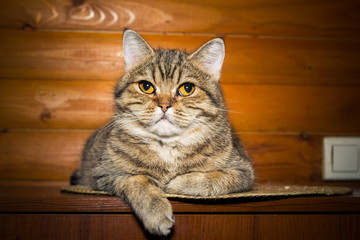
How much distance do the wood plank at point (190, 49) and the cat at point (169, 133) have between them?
36cm

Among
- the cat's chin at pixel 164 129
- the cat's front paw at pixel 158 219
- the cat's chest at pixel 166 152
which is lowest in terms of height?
the cat's front paw at pixel 158 219

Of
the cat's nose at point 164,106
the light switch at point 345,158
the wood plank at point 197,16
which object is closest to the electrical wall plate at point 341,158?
the light switch at point 345,158

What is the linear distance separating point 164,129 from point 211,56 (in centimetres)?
38

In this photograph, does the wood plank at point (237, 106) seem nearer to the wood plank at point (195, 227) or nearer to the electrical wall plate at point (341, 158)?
the electrical wall plate at point (341, 158)

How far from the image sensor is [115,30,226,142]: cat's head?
1.00m

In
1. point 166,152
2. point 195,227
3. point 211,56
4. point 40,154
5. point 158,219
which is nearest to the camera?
point 158,219

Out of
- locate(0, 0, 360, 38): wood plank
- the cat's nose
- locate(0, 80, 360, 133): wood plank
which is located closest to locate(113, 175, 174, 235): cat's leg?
the cat's nose

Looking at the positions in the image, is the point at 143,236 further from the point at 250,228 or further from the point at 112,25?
the point at 112,25

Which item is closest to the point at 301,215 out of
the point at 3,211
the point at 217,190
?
the point at 217,190

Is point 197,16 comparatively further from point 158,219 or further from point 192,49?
point 158,219

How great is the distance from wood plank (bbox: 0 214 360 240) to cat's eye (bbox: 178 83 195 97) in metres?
0.43

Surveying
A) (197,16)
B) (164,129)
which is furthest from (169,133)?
(197,16)

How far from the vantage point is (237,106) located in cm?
155

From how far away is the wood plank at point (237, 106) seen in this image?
58.9 inches
